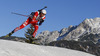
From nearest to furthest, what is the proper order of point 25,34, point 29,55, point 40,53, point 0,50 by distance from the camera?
point 0,50, point 29,55, point 40,53, point 25,34

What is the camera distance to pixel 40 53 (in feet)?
34.4

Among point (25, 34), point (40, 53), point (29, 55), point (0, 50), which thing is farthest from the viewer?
point (25, 34)

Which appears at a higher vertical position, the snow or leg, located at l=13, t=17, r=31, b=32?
leg, located at l=13, t=17, r=31, b=32

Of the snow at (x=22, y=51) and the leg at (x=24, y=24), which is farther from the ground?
the leg at (x=24, y=24)

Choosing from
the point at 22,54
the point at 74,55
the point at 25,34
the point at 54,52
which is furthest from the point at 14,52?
the point at 25,34

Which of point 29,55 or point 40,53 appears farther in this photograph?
point 40,53

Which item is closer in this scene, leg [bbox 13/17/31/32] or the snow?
the snow

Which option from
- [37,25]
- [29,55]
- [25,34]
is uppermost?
[25,34]

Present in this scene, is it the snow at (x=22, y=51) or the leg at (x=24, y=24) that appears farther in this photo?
the leg at (x=24, y=24)

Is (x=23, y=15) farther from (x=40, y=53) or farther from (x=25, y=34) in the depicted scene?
(x=25, y=34)

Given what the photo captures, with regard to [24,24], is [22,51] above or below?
below

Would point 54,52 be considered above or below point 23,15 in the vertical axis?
below

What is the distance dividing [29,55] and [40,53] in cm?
97

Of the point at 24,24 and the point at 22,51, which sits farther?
the point at 24,24
